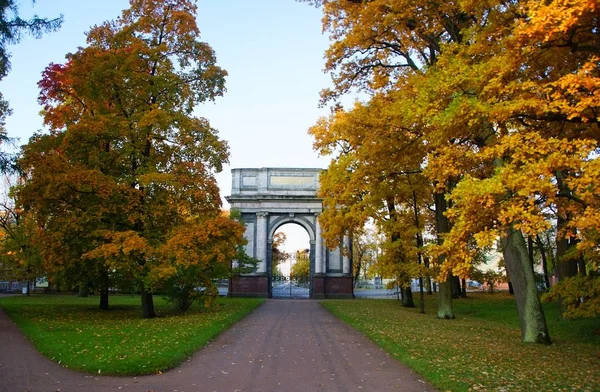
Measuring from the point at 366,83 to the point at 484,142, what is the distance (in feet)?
19.8

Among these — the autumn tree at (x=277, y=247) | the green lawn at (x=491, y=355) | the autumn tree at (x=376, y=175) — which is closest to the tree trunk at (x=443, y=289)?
the autumn tree at (x=376, y=175)

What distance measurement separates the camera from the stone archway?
38.7 metres

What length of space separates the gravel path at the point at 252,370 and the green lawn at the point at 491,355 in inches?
21.6

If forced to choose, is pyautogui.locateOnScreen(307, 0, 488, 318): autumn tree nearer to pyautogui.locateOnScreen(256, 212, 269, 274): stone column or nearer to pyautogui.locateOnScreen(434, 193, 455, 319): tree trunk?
pyautogui.locateOnScreen(434, 193, 455, 319): tree trunk

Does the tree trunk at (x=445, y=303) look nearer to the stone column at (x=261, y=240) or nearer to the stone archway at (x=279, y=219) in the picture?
the stone archway at (x=279, y=219)

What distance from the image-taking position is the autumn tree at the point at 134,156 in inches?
645

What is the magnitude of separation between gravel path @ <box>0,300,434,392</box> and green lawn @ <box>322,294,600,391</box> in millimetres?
549

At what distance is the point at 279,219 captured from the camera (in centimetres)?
4078

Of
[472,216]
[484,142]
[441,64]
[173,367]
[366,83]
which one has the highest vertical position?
[366,83]

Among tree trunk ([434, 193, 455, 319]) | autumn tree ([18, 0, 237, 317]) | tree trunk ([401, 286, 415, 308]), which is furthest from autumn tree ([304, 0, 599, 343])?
tree trunk ([401, 286, 415, 308])

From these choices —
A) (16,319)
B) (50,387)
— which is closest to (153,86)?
(16,319)

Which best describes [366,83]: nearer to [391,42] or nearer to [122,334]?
[391,42]

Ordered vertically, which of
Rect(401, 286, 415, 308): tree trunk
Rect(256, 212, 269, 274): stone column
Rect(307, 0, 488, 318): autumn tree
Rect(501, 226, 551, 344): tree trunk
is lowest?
Rect(401, 286, 415, 308): tree trunk

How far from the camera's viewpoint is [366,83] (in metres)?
17.7
